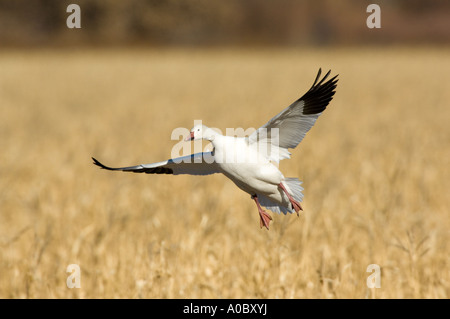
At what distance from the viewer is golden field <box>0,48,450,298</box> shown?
4.70m

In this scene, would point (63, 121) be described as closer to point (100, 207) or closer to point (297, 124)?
point (100, 207)

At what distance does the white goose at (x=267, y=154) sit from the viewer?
116 centimetres

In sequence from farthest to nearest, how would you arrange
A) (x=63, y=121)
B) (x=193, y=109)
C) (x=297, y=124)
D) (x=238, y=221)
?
(x=193, y=109), (x=63, y=121), (x=238, y=221), (x=297, y=124)

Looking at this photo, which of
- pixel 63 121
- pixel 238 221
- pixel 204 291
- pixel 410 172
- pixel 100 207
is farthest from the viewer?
pixel 63 121

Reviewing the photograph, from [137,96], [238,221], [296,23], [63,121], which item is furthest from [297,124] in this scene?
[296,23]

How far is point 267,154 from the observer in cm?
122

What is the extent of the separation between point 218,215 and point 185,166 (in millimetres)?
5656

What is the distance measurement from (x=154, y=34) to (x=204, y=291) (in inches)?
3375

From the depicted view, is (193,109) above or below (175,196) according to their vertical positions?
above

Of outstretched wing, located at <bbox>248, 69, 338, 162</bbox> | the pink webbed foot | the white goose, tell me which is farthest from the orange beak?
the pink webbed foot

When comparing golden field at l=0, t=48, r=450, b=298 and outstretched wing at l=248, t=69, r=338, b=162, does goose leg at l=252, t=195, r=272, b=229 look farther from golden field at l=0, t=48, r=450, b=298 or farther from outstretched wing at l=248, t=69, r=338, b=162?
golden field at l=0, t=48, r=450, b=298

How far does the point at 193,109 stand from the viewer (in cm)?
1927

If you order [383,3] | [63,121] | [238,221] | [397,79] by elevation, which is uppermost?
[383,3]

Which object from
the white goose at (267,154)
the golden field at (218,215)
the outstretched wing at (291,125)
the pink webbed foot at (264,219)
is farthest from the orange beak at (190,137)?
the golden field at (218,215)
